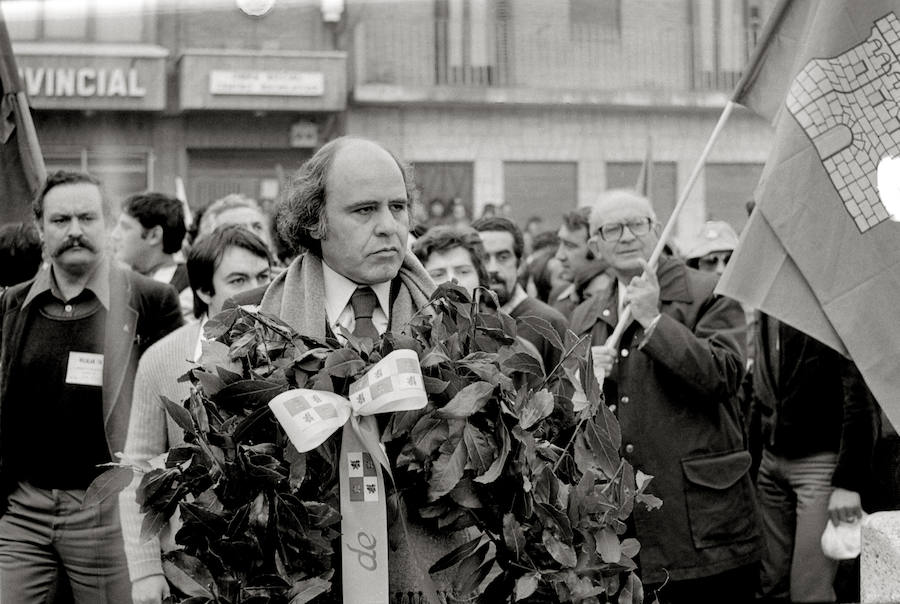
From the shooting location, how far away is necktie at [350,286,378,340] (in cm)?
264

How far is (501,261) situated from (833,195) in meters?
1.95

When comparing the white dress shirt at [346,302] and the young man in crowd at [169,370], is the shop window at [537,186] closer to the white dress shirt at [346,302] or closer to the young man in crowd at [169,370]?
the young man in crowd at [169,370]

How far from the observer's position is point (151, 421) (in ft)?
11.3

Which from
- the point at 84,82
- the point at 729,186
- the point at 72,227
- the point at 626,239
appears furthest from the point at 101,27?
→ the point at 626,239

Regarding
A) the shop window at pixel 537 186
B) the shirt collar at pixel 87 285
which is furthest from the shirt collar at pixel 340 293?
the shop window at pixel 537 186

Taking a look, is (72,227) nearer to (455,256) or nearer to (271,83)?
(455,256)

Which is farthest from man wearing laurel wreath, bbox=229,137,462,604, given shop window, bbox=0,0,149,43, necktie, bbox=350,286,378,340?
shop window, bbox=0,0,149,43

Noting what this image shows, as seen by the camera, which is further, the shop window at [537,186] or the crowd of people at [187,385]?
the shop window at [537,186]

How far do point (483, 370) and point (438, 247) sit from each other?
8.08 ft

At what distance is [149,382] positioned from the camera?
3527 mm

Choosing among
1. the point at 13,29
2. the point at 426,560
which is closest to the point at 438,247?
the point at 426,560

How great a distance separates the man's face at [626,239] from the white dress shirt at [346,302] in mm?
1857

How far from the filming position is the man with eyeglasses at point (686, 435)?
13.4ft

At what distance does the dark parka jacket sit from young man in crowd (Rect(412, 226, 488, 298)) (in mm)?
659
